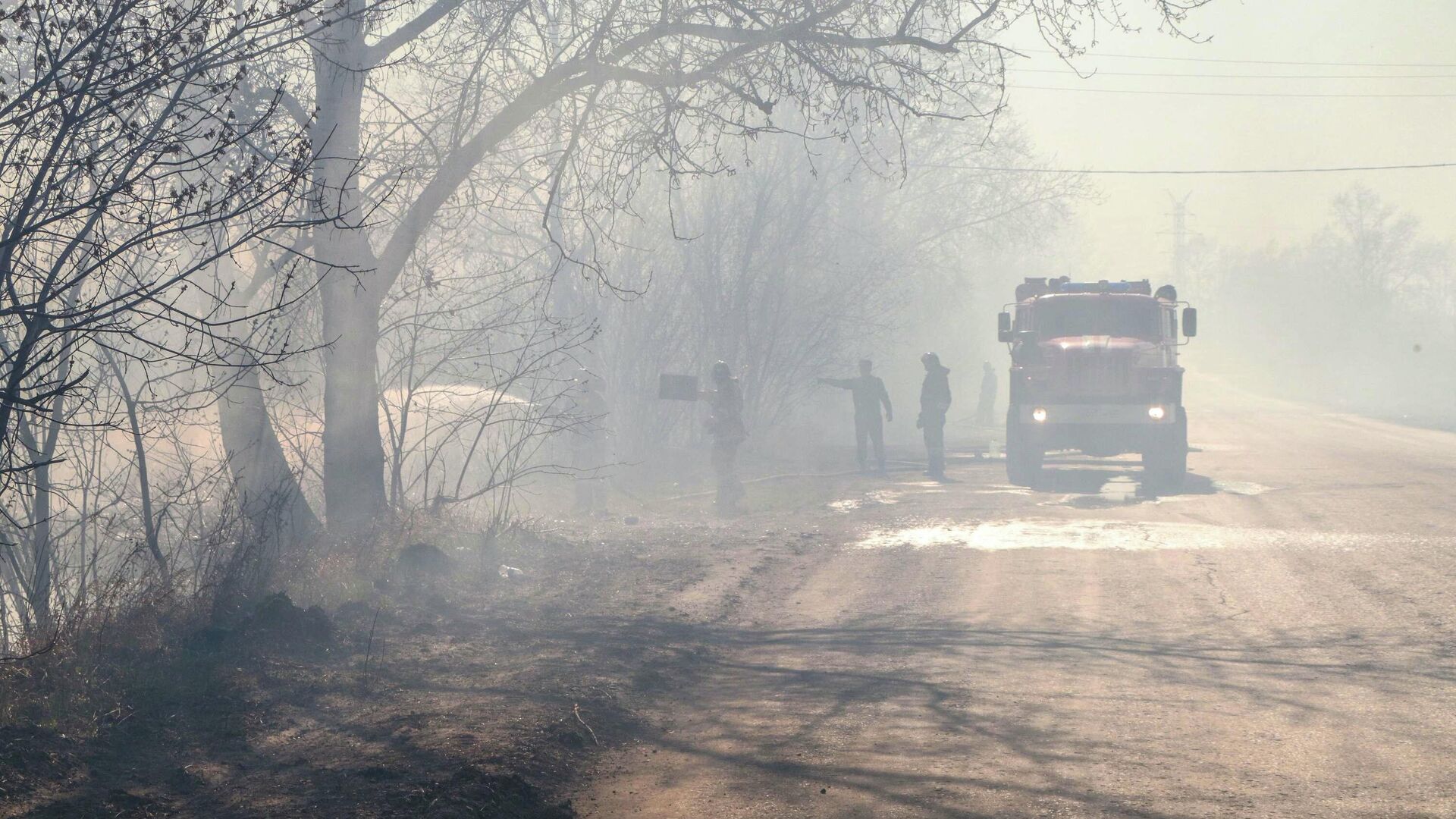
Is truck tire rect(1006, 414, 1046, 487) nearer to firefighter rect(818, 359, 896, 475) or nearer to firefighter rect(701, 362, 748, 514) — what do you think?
firefighter rect(818, 359, 896, 475)

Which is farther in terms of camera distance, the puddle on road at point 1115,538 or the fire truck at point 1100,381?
the fire truck at point 1100,381

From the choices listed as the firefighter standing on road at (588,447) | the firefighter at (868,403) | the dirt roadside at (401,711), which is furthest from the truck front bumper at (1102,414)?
the dirt roadside at (401,711)

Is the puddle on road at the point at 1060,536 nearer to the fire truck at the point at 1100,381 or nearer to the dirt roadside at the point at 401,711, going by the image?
the dirt roadside at the point at 401,711

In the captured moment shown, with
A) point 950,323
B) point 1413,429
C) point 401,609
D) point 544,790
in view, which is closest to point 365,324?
point 401,609

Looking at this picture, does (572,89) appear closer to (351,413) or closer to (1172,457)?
(351,413)

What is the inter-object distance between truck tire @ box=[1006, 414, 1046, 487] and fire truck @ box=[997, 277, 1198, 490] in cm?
1

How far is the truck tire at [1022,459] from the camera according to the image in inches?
685

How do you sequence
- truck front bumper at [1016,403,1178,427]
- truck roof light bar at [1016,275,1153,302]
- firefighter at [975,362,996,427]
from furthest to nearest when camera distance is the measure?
firefighter at [975,362,996,427] → truck roof light bar at [1016,275,1153,302] → truck front bumper at [1016,403,1178,427]

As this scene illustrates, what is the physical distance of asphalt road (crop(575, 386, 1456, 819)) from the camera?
4.62m

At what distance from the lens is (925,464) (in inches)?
843

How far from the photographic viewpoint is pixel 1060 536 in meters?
12.0

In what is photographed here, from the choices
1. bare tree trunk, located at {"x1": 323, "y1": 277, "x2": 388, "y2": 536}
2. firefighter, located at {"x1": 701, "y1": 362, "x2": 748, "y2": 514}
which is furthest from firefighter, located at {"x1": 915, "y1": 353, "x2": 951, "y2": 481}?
bare tree trunk, located at {"x1": 323, "y1": 277, "x2": 388, "y2": 536}

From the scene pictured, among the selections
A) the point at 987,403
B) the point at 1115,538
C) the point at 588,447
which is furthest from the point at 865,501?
the point at 987,403

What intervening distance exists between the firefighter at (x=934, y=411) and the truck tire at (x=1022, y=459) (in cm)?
130
